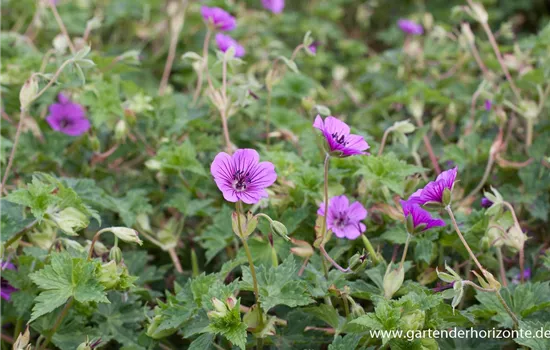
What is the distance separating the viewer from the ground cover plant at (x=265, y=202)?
1.25 metres

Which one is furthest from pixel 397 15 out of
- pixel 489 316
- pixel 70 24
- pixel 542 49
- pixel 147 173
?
pixel 489 316

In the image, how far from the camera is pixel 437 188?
120 cm

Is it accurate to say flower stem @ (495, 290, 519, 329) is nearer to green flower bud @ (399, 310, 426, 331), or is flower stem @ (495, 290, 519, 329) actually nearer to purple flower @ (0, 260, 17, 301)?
green flower bud @ (399, 310, 426, 331)

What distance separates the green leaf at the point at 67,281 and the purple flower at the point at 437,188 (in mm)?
621

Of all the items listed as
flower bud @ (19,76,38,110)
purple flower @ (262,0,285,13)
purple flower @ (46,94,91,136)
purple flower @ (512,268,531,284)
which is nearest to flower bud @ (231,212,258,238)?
flower bud @ (19,76,38,110)

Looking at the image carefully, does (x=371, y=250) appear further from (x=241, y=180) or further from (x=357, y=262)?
(x=241, y=180)

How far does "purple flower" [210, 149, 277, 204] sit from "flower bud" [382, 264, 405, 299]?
1.02ft

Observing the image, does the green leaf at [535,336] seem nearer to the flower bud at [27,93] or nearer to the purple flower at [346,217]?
the purple flower at [346,217]

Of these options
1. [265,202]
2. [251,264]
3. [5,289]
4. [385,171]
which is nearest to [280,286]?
[251,264]

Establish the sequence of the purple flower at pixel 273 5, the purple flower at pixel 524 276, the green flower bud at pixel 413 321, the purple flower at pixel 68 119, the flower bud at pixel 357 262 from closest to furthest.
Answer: the green flower bud at pixel 413 321, the flower bud at pixel 357 262, the purple flower at pixel 524 276, the purple flower at pixel 68 119, the purple flower at pixel 273 5

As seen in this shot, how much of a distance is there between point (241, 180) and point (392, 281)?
0.37 m

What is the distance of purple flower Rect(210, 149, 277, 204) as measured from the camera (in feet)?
4.00

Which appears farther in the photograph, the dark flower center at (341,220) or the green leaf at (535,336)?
the dark flower center at (341,220)

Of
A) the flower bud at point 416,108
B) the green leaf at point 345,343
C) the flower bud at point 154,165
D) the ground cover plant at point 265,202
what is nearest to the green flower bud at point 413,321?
the ground cover plant at point 265,202
